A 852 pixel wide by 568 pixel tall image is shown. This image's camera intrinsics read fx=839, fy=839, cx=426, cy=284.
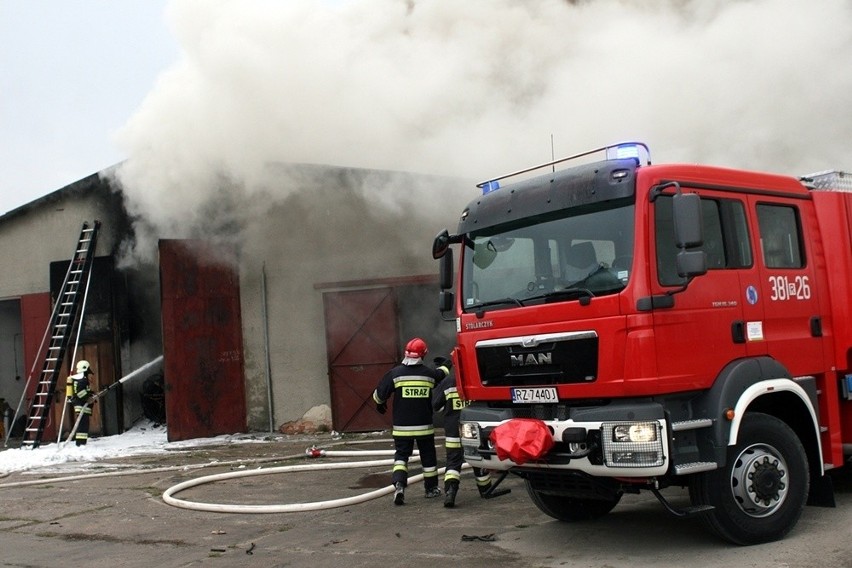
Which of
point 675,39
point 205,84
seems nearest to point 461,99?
point 675,39

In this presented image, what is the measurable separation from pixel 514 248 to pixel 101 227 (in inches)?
487

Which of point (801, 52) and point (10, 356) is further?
point (10, 356)

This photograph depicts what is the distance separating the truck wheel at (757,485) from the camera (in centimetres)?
508

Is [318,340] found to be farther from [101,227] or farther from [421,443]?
[421,443]

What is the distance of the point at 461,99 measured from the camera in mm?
12484

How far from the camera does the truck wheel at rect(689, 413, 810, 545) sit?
508cm

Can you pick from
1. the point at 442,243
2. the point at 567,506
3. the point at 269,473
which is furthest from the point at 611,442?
the point at 269,473

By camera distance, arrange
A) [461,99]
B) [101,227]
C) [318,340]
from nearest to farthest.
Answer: [461,99], [318,340], [101,227]

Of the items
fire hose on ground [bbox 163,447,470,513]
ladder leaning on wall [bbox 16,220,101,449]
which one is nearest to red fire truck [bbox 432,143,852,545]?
fire hose on ground [bbox 163,447,470,513]

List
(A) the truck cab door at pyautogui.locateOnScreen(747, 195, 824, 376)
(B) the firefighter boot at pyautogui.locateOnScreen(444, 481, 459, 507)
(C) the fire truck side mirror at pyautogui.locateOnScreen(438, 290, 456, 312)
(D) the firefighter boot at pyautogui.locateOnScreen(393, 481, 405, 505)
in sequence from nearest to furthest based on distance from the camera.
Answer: (A) the truck cab door at pyautogui.locateOnScreen(747, 195, 824, 376) < (C) the fire truck side mirror at pyautogui.locateOnScreen(438, 290, 456, 312) < (B) the firefighter boot at pyautogui.locateOnScreen(444, 481, 459, 507) < (D) the firefighter boot at pyautogui.locateOnScreen(393, 481, 405, 505)

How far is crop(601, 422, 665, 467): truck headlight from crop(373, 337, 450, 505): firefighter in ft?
9.44

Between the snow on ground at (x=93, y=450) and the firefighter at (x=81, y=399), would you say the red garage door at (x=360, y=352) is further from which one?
the firefighter at (x=81, y=399)

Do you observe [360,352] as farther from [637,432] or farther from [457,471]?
[637,432]

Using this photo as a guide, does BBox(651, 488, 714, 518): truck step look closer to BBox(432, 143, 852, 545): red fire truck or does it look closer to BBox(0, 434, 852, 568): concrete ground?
BBox(432, 143, 852, 545): red fire truck
